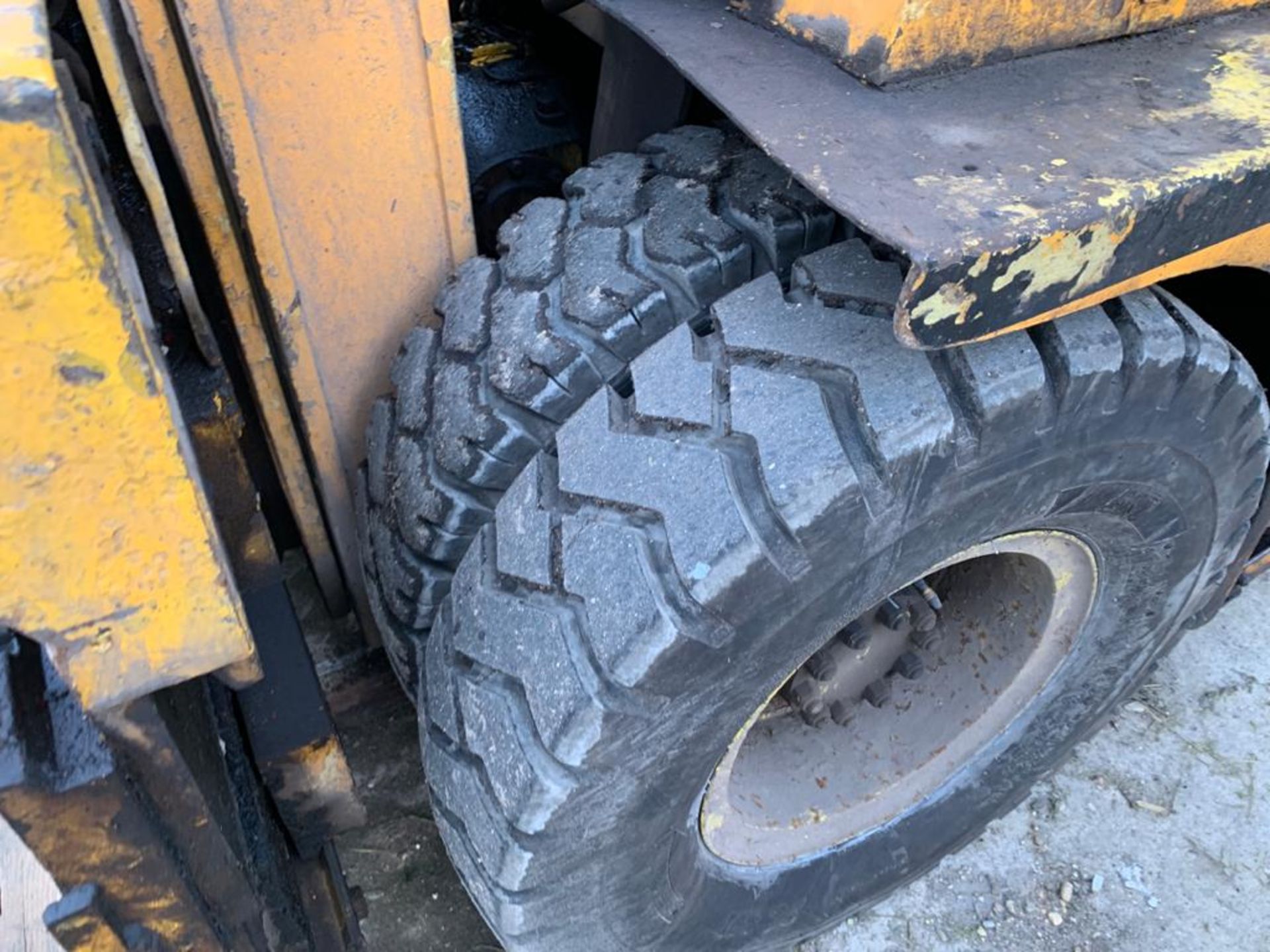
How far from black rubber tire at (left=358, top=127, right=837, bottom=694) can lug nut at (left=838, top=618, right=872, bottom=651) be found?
0.63 m

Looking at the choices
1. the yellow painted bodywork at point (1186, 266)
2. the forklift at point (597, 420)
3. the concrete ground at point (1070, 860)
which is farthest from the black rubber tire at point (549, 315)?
the concrete ground at point (1070, 860)

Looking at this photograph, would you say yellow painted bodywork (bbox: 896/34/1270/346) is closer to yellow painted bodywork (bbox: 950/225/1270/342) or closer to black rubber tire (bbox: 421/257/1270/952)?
yellow painted bodywork (bbox: 950/225/1270/342)

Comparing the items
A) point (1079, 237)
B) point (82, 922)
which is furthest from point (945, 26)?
point (82, 922)

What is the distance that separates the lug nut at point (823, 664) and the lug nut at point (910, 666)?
131 millimetres

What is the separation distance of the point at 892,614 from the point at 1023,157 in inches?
31.0

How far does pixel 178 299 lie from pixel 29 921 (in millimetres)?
1004

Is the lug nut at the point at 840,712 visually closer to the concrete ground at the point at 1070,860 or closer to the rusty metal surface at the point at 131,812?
the concrete ground at the point at 1070,860

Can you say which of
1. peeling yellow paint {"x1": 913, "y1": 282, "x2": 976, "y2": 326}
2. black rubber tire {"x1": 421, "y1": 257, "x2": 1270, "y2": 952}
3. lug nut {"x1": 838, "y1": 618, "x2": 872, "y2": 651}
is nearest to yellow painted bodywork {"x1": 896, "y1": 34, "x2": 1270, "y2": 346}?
A: peeling yellow paint {"x1": 913, "y1": 282, "x2": 976, "y2": 326}

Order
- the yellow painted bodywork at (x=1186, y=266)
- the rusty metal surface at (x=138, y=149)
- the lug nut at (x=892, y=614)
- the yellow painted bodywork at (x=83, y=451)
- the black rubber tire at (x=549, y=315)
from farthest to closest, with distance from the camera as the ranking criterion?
the lug nut at (x=892, y=614) → the black rubber tire at (x=549, y=315) → the yellow painted bodywork at (x=1186, y=266) → the rusty metal surface at (x=138, y=149) → the yellow painted bodywork at (x=83, y=451)

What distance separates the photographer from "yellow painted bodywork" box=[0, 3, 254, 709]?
0.51 metres

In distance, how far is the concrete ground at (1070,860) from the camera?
1698 mm

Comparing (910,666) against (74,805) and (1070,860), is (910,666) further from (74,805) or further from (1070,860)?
(74,805)

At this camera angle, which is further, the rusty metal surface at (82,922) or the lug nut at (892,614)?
the lug nut at (892,614)

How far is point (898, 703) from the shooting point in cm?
171
